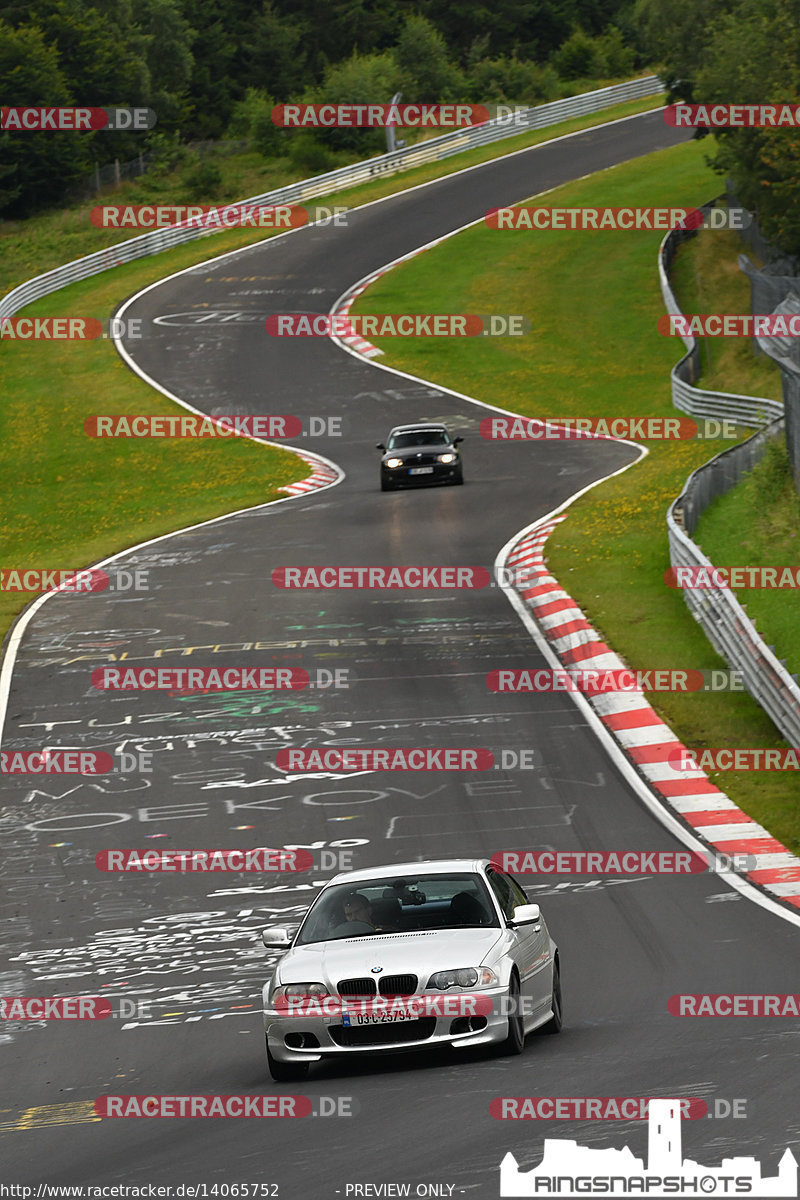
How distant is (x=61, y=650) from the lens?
2517 cm

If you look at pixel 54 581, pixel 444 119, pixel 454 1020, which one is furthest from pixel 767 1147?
pixel 444 119

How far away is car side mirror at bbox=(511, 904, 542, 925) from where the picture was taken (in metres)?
10.4

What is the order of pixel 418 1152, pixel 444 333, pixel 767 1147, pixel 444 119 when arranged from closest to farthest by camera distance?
pixel 767 1147
pixel 418 1152
pixel 444 333
pixel 444 119

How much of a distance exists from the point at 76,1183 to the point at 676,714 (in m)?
13.4

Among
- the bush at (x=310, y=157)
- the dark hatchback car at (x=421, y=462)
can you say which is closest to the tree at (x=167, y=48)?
the bush at (x=310, y=157)

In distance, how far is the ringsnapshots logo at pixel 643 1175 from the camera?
691cm

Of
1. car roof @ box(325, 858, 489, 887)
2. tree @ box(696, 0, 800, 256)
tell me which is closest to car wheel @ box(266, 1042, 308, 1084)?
car roof @ box(325, 858, 489, 887)

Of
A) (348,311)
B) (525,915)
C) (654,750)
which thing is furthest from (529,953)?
(348,311)

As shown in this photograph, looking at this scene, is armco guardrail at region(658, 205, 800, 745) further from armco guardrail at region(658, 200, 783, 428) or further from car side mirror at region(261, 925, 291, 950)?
car side mirror at region(261, 925, 291, 950)

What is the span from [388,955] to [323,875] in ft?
18.3

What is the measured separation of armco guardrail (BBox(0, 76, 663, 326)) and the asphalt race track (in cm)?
3003

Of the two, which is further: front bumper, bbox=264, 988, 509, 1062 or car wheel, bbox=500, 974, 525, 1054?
car wheel, bbox=500, 974, 525, 1054

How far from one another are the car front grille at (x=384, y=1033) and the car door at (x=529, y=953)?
2.26ft

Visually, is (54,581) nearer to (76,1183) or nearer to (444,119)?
(76,1183)
